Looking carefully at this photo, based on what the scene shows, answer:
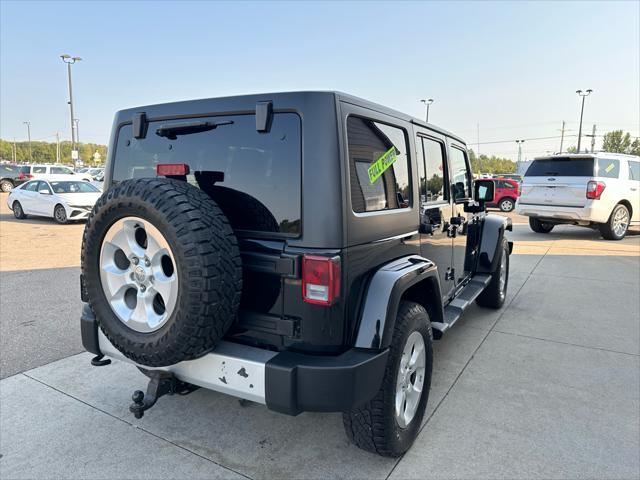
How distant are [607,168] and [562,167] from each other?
3.28 ft

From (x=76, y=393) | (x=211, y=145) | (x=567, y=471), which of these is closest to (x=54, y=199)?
(x=76, y=393)

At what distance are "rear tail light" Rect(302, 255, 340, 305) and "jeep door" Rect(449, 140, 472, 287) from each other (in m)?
1.97

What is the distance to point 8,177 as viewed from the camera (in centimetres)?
2689

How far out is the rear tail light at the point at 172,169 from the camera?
7.52ft

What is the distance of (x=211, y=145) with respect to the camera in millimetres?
2365

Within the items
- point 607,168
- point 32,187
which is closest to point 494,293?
point 607,168

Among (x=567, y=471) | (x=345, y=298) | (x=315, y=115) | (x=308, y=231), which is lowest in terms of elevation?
(x=567, y=471)

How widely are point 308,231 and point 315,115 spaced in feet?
1.80

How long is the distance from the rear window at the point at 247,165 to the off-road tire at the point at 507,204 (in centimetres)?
1943

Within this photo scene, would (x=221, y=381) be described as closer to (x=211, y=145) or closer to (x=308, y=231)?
(x=308, y=231)

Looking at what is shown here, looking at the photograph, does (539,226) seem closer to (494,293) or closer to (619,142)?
(494,293)

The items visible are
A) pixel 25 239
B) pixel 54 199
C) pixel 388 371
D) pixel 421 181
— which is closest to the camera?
pixel 388 371

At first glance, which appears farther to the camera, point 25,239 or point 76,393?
point 25,239

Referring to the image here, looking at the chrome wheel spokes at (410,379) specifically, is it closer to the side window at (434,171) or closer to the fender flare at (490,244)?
the side window at (434,171)
